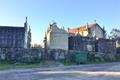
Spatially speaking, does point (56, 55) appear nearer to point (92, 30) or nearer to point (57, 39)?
point (57, 39)

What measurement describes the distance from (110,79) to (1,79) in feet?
24.5

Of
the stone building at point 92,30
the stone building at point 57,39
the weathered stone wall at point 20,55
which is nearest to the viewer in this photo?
the weathered stone wall at point 20,55

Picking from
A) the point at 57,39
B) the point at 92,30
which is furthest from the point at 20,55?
the point at 92,30

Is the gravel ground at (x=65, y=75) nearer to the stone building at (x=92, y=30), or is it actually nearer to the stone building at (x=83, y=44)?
the stone building at (x=83, y=44)

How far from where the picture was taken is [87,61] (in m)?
36.9

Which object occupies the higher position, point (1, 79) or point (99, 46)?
point (99, 46)

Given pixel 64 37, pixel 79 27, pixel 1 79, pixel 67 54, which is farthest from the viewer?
pixel 79 27

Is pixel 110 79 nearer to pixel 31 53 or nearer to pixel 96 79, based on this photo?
pixel 96 79

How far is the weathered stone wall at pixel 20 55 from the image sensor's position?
3381 centimetres

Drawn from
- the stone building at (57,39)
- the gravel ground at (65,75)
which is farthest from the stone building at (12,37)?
the gravel ground at (65,75)

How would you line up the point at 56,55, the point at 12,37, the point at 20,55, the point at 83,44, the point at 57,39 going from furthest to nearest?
the point at 57,39, the point at 83,44, the point at 12,37, the point at 56,55, the point at 20,55

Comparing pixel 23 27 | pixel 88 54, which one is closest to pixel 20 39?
pixel 23 27

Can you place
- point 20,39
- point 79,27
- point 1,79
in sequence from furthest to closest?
1. point 79,27
2. point 20,39
3. point 1,79

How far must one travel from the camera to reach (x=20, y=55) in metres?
34.4
